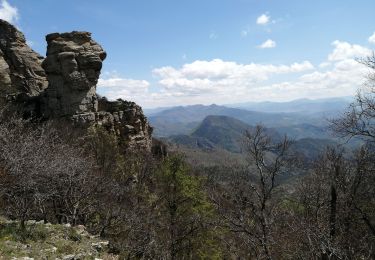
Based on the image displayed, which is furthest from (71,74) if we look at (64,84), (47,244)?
(47,244)

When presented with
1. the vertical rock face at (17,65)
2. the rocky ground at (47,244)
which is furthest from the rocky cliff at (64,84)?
the rocky ground at (47,244)

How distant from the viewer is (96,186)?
30625mm

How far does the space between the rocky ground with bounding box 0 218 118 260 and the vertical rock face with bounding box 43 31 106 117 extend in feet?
151

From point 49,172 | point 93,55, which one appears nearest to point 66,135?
point 93,55

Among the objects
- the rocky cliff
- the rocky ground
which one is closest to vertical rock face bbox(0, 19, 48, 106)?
the rocky cliff

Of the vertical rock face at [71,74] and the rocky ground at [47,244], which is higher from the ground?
the vertical rock face at [71,74]

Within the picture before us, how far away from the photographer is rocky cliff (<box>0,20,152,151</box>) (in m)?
64.8

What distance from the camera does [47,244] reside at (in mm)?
17938

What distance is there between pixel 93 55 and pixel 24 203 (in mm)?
49375

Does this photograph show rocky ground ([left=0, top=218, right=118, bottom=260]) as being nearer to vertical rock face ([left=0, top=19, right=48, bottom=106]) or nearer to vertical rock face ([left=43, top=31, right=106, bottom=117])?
vertical rock face ([left=43, top=31, right=106, bottom=117])

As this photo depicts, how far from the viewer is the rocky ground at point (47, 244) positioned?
16.0m

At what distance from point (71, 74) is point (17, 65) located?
15.7 metres

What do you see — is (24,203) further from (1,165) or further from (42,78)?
(42,78)

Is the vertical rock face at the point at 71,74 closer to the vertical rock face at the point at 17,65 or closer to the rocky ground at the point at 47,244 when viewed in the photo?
the vertical rock face at the point at 17,65
